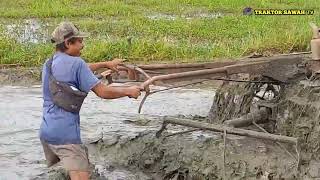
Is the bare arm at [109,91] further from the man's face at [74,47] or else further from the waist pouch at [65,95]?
the man's face at [74,47]

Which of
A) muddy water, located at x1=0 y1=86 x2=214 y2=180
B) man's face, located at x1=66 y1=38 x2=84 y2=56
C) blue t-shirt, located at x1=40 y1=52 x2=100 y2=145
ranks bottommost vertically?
muddy water, located at x1=0 y1=86 x2=214 y2=180

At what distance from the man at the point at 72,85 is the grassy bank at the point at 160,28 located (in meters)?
4.60

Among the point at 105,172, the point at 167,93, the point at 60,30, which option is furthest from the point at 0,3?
the point at 60,30

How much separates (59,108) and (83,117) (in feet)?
13.6

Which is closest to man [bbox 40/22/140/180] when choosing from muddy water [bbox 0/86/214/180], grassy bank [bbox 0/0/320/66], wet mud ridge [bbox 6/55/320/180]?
wet mud ridge [bbox 6/55/320/180]

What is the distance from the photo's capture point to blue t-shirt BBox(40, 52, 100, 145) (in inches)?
192

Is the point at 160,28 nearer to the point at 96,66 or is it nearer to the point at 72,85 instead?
the point at 96,66

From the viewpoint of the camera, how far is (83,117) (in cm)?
913

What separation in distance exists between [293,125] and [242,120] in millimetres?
659

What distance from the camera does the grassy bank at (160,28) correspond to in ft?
40.6

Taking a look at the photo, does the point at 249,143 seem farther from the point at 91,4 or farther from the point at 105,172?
the point at 91,4

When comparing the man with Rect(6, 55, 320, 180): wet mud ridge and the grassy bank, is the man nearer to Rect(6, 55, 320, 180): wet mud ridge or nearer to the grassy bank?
Rect(6, 55, 320, 180): wet mud ridge

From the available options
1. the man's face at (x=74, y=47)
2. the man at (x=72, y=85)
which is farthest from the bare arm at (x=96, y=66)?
the man's face at (x=74, y=47)

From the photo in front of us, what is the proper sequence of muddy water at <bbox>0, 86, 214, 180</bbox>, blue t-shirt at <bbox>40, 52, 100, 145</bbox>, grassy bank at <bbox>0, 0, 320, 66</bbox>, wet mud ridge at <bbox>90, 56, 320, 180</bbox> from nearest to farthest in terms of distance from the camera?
1. blue t-shirt at <bbox>40, 52, 100, 145</bbox>
2. wet mud ridge at <bbox>90, 56, 320, 180</bbox>
3. muddy water at <bbox>0, 86, 214, 180</bbox>
4. grassy bank at <bbox>0, 0, 320, 66</bbox>
